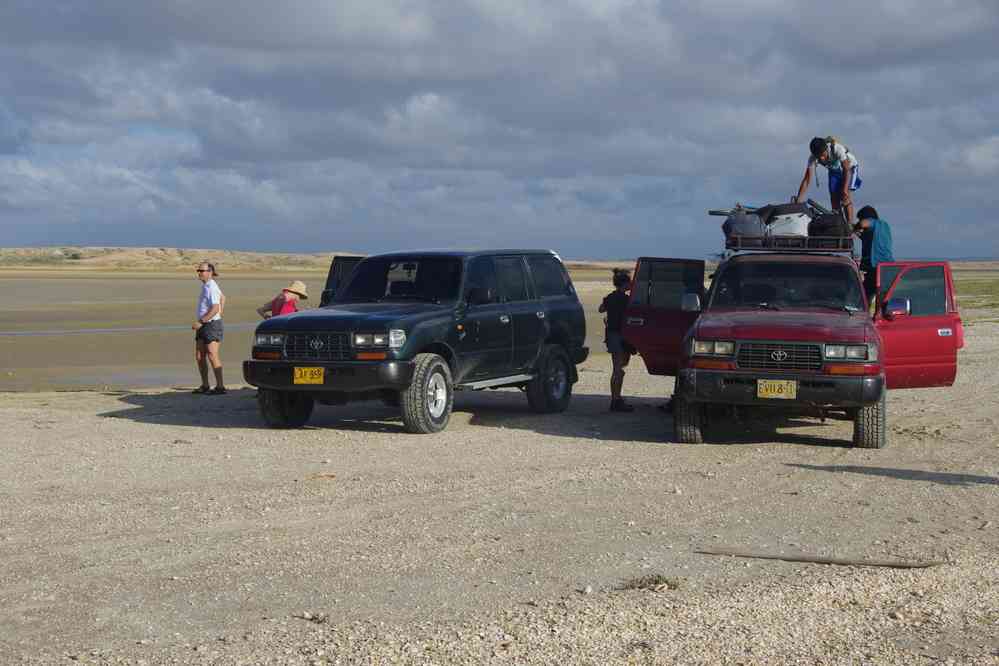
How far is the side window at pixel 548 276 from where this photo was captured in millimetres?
14727

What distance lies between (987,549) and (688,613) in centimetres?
243

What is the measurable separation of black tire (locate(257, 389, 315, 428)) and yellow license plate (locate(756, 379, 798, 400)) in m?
4.53

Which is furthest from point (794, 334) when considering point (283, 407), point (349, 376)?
point (283, 407)

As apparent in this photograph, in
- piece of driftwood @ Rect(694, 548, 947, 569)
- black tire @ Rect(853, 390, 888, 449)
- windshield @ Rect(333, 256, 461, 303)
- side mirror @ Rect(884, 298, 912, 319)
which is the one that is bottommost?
piece of driftwood @ Rect(694, 548, 947, 569)

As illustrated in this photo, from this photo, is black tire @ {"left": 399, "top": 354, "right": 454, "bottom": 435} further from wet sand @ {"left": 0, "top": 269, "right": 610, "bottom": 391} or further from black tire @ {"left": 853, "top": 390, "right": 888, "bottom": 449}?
wet sand @ {"left": 0, "top": 269, "right": 610, "bottom": 391}

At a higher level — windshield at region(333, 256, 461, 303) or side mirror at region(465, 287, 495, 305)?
windshield at region(333, 256, 461, 303)

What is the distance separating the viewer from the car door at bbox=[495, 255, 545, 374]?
46.1 ft

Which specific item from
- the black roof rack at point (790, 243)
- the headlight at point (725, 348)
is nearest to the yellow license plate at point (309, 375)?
the headlight at point (725, 348)

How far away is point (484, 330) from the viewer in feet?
44.4

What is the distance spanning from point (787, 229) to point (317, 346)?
4963 mm

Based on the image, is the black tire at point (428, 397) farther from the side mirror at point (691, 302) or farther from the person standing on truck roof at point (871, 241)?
the person standing on truck roof at point (871, 241)

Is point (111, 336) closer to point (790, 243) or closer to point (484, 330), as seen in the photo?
point (484, 330)

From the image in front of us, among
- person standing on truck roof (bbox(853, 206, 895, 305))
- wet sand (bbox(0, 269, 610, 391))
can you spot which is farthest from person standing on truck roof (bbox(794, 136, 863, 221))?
wet sand (bbox(0, 269, 610, 391))

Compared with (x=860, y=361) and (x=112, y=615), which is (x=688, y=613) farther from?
(x=860, y=361)
